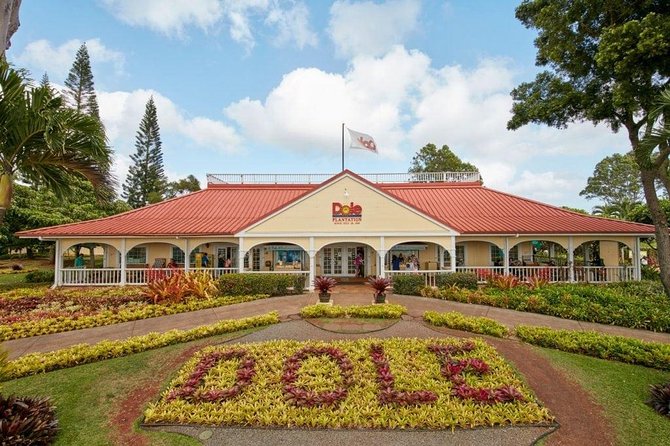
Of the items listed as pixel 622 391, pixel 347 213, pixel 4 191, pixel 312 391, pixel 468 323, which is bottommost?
pixel 622 391

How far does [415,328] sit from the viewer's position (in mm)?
Result: 9461

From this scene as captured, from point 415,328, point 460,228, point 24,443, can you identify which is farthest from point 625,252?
point 24,443

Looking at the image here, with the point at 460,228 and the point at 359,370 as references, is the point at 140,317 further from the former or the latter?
the point at 460,228

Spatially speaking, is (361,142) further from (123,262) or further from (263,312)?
(123,262)

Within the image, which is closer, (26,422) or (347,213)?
(26,422)

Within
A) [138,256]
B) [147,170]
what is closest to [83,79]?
[147,170]

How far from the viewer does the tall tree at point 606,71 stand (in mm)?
10092

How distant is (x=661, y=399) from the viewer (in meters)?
5.86

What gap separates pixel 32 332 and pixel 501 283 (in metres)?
16.3

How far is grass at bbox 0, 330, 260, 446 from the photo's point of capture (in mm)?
5176

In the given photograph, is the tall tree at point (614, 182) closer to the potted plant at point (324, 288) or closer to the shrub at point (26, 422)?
the potted plant at point (324, 288)

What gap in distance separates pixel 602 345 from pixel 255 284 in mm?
11040

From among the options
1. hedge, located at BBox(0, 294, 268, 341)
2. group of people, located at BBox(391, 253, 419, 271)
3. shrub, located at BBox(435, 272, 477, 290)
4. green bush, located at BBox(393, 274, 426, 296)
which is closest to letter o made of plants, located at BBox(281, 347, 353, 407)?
hedge, located at BBox(0, 294, 268, 341)

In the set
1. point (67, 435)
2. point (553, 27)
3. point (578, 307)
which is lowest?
point (67, 435)
